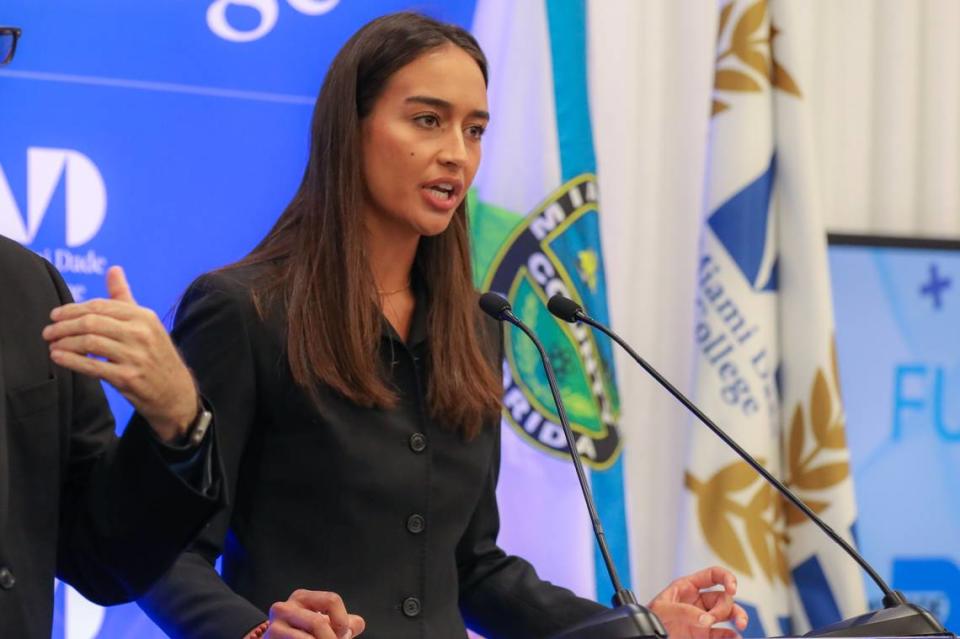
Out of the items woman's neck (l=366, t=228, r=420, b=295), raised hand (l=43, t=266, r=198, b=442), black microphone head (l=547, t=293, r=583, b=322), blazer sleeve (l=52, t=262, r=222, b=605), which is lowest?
blazer sleeve (l=52, t=262, r=222, b=605)

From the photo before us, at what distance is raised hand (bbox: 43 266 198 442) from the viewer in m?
1.36

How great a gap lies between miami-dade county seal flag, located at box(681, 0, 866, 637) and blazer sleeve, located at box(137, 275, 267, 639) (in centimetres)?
172

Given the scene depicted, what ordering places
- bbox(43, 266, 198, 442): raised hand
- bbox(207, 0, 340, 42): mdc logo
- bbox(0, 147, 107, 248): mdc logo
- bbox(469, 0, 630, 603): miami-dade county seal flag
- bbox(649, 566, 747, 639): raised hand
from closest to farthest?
1. bbox(43, 266, 198, 442): raised hand
2. bbox(649, 566, 747, 639): raised hand
3. bbox(0, 147, 107, 248): mdc logo
4. bbox(207, 0, 340, 42): mdc logo
5. bbox(469, 0, 630, 603): miami-dade county seal flag

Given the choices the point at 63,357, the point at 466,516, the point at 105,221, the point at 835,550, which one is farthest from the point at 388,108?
the point at 835,550

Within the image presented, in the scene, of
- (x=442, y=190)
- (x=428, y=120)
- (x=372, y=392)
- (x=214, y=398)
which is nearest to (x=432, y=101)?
(x=428, y=120)

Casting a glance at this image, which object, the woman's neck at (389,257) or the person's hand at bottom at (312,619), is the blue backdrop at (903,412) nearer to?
the woman's neck at (389,257)

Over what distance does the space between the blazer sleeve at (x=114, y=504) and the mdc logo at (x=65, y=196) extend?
1.17 m

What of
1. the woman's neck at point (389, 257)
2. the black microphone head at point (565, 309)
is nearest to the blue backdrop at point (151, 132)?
the woman's neck at point (389, 257)

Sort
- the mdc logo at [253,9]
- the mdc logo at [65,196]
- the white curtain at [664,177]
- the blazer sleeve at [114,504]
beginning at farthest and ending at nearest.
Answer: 1. the white curtain at [664,177]
2. the mdc logo at [253,9]
3. the mdc logo at [65,196]
4. the blazer sleeve at [114,504]

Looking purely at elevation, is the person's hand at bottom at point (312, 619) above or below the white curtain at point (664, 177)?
below

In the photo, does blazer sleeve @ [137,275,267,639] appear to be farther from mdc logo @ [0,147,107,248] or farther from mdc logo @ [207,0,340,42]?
mdc logo @ [207,0,340,42]

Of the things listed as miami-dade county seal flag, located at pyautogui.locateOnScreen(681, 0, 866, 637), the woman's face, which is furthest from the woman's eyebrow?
miami-dade county seal flag, located at pyautogui.locateOnScreen(681, 0, 866, 637)

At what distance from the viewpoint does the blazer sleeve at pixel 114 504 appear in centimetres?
159

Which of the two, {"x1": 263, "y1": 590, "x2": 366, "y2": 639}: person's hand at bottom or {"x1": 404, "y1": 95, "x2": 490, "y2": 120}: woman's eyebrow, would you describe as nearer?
{"x1": 263, "y1": 590, "x2": 366, "y2": 639}: person's hand at bottom
